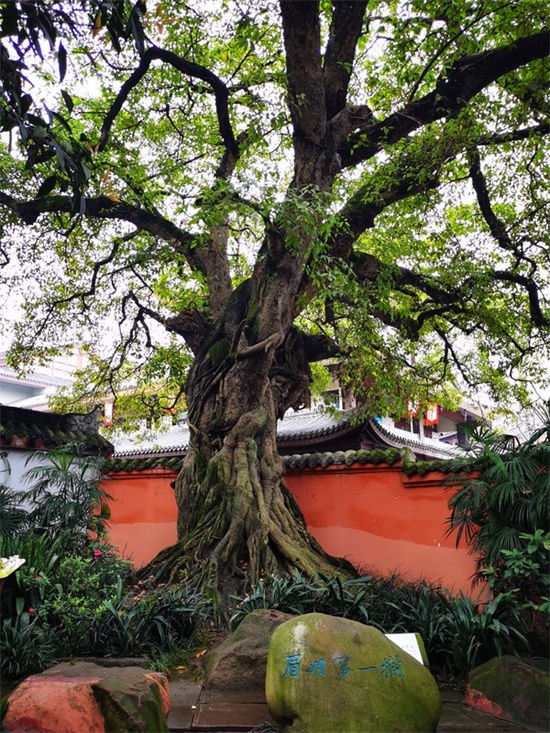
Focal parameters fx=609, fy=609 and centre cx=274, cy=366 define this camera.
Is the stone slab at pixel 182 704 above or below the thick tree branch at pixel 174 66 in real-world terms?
below

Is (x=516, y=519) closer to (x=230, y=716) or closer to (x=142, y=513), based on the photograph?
(x=230, y=716)

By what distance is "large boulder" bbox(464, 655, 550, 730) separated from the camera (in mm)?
3930

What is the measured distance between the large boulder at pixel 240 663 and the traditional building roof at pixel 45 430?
14.7ft

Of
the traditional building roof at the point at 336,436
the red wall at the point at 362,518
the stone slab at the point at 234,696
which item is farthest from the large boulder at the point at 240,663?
the traditional building roof at the point at 336,436

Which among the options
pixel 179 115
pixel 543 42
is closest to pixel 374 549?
pixel 543 42

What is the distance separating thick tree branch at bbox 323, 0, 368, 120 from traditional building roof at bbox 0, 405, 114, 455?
5656mm

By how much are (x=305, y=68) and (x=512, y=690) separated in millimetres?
6175

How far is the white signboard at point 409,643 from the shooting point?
4156 mm

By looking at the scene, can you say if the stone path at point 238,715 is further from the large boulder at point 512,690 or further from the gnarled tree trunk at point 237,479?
the gnarled tree trunk at point 237,479

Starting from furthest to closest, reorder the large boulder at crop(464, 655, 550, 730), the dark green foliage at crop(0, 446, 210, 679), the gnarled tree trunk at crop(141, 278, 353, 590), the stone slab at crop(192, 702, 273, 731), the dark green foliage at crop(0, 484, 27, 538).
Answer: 1. the gnarled tree trunk at crop(141, 278, 353, 590)
2. the dark green foliage at crop(0, 484, 27, 538)
3. the dark green foliage at crop(0, 446, 210, 679)
4. the large boulder at crop(464, 655, 550, 730)
5. the stone slab at crop(192, 702, 273, 731)

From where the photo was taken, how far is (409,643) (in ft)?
13.9

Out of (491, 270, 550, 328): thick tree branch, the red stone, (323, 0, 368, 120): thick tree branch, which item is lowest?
the red stone

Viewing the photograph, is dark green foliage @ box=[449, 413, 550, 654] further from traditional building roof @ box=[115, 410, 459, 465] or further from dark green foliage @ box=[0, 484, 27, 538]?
traditional building roof @ box=[115, 410, 459, 465]

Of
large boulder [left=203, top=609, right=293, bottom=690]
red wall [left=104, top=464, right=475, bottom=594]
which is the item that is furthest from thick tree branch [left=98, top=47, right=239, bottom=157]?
large boulder [left=203, top=609, right=293, bottom=690]
